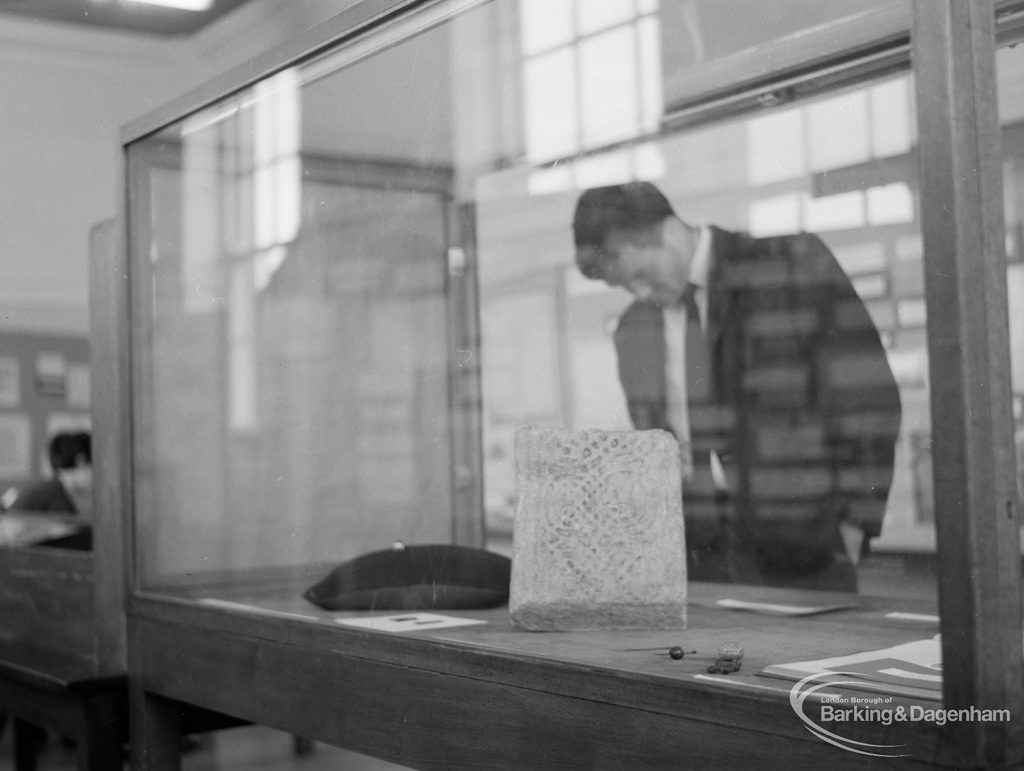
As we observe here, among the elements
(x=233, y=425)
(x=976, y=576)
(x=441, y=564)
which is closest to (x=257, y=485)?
(x=233, y=425)

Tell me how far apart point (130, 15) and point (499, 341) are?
1432mm

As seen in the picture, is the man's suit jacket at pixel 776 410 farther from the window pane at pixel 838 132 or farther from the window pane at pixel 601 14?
the window pane at pixel 601 14

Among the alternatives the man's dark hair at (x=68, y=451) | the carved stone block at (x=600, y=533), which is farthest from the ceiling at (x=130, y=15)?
the man's dark hair at (x=68, y=451)

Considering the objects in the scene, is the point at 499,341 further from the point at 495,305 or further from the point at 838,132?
the point at 838,132

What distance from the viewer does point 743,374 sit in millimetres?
1783

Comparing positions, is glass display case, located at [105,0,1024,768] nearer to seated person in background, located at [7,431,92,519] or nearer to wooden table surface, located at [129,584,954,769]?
wooden table surface, located at [129,584,954,769]

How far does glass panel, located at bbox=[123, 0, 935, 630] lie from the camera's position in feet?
5.28

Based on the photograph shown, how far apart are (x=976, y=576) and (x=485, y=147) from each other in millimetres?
1162

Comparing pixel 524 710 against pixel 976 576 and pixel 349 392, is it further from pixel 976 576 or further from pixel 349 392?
pixel 349 392

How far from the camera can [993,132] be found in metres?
0.87

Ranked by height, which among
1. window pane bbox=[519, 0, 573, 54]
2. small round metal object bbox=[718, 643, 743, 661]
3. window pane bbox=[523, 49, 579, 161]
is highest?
window pane bbox=[519, 0, 573, 54]

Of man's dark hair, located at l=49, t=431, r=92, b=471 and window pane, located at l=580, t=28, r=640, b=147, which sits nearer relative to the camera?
window pane, located at l=580, t=28, r=640, b=147

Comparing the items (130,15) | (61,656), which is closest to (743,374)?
(61,656)

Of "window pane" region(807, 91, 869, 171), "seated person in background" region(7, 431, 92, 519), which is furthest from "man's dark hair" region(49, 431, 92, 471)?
"window pane" region(807, 91, 869, 171)
